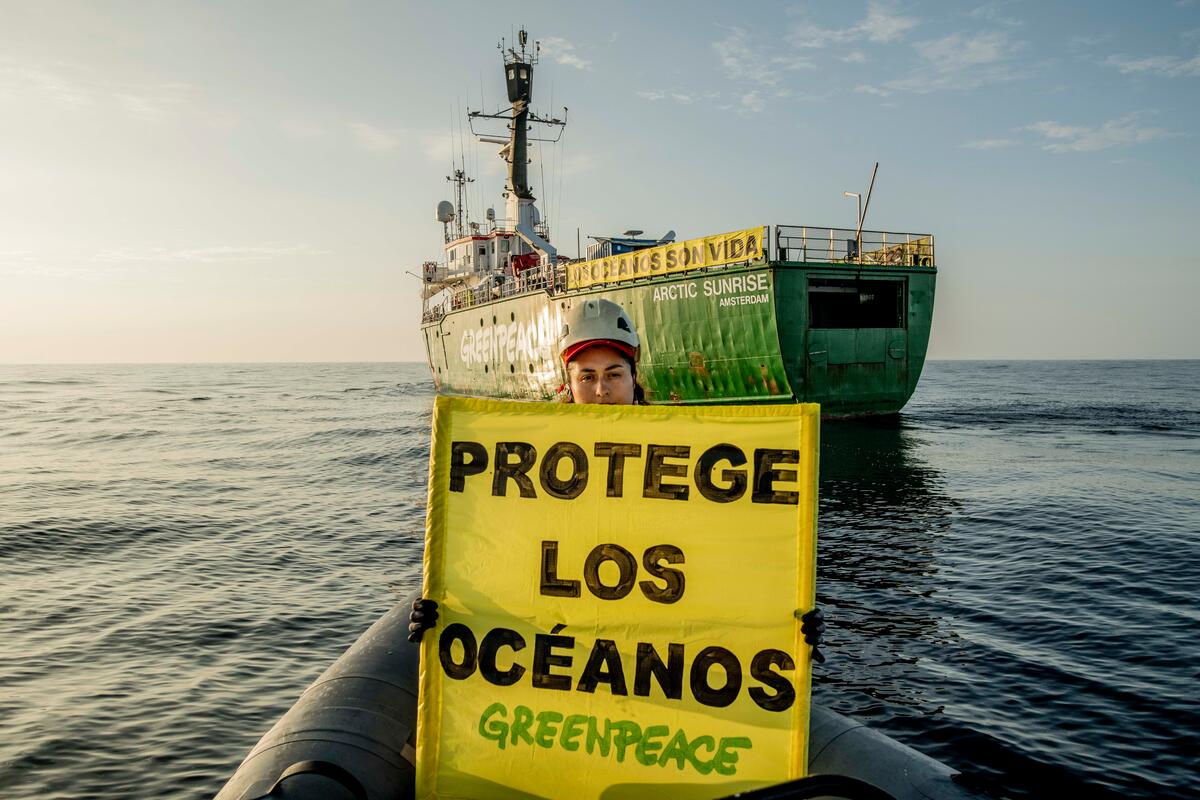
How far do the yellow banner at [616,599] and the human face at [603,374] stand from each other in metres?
0.62

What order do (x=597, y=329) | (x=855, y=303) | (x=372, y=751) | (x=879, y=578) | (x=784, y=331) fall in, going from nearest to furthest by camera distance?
(x=372, y=751)
(x=597, y=329)
(x=879, y=578)
(x=784, y=331)
(x=855, y=303)

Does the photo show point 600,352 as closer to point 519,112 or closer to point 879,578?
point 879,578

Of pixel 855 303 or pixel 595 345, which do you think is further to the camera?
pixel 855 303

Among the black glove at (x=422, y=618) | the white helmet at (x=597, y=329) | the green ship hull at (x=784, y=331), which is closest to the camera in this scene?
the black glove at (x=422, y=618)

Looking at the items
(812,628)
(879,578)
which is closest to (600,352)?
(812,628)

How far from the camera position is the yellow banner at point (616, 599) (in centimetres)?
293

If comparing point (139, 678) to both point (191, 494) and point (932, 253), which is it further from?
point (932, 253)

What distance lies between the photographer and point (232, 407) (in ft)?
161

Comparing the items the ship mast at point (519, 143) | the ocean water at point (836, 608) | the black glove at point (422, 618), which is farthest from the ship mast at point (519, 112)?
the black glove at point (422, 618)

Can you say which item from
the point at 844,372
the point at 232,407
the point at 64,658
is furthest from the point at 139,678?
the point at 232,407

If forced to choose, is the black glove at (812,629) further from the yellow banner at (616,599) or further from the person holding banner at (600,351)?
the person holding banner at (600,351)

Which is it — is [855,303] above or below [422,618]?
above

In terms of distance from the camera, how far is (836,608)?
28.8ft

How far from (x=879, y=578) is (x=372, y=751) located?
8.09 m
